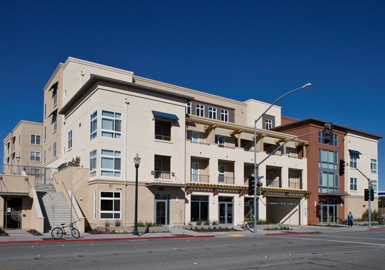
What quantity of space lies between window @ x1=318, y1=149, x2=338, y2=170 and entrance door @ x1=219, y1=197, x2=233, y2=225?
46.5ft

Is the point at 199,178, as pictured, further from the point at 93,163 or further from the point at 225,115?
the point at 225,115

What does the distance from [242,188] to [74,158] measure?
1626 cm

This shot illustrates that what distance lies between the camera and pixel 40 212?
28.8m

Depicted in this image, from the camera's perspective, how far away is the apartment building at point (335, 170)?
4828 centimetres

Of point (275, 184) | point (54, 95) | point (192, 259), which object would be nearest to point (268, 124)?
point (275, 184)

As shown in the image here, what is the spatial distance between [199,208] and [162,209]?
4.52 meters

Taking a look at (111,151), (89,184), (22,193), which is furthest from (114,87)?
(22,193)

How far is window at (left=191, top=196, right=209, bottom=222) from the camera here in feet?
125

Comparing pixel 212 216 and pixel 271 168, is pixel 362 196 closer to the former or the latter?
pixel 271 168

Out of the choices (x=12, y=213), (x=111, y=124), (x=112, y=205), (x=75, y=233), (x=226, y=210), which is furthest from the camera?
(x=226, y=210)

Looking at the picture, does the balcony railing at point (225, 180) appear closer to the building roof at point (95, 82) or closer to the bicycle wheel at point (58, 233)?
the building roof at point (95, 82)

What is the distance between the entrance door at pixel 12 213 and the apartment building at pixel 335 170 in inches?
1204

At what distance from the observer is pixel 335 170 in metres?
51.1

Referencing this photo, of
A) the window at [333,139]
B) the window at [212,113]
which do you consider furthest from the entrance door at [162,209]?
the window at [333,139]
